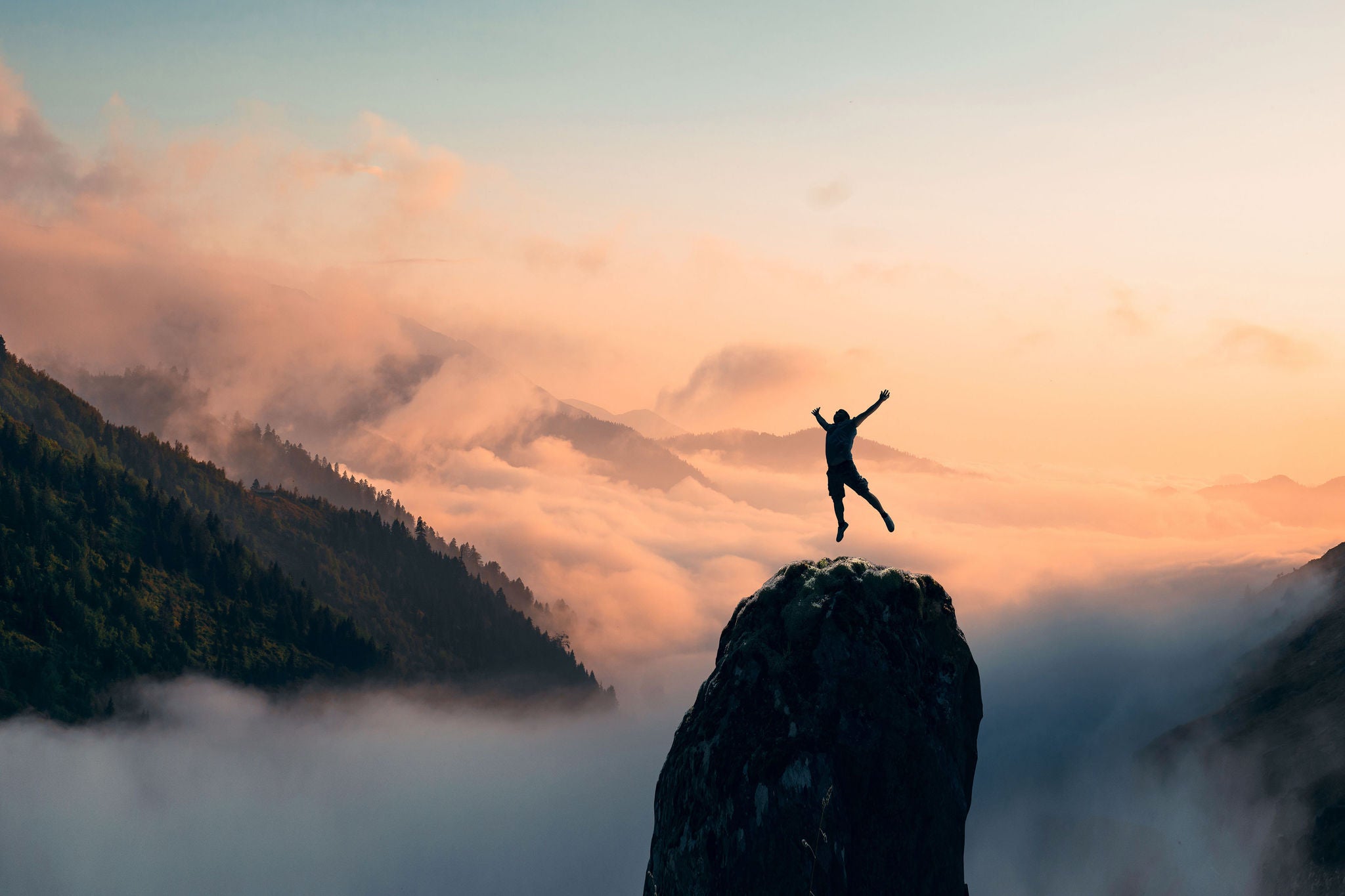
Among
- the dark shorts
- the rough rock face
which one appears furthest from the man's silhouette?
the rough rock face

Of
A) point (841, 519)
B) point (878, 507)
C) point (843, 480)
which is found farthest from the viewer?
point (878, 507)

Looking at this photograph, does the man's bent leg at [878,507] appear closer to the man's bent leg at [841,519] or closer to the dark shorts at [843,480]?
the dark shorts at [843,480]

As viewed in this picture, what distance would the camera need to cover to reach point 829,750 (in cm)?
2447

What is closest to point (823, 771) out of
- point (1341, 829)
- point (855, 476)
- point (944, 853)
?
point (944, 853)

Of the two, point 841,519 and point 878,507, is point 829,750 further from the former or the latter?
point 878,507

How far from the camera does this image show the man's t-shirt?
93.1ft

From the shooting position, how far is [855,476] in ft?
94.8

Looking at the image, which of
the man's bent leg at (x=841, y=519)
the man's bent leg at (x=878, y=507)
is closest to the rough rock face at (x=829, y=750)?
the man's bent leg at (x=841, y=519)

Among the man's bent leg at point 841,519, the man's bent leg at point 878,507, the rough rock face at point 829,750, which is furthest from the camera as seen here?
the man's bent leg at point 841,519

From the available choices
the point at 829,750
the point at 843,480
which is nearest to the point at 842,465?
the point at 843,480

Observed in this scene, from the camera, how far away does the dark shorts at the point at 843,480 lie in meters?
28.7

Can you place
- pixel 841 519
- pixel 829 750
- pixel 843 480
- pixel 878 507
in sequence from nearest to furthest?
pixel 829 750, pixel 841 519, pixel 843 480, pixel 878 507

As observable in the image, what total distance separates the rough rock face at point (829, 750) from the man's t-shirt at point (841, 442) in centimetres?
298

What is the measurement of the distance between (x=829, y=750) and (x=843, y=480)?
7994mm
